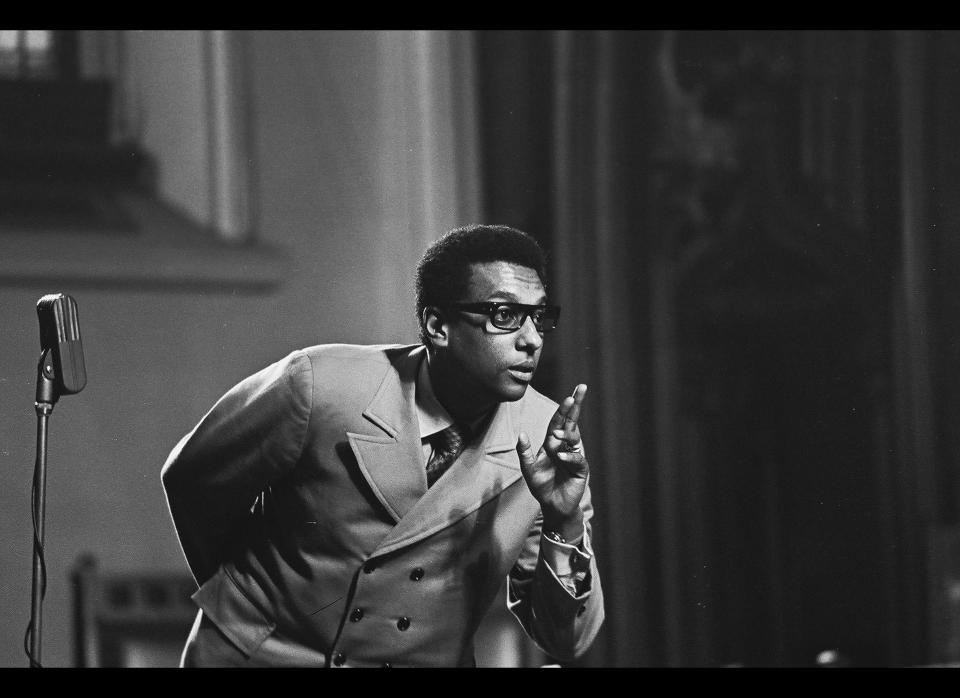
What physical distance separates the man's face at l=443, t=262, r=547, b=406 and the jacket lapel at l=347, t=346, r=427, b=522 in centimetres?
12

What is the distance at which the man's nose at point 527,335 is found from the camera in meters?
2.50

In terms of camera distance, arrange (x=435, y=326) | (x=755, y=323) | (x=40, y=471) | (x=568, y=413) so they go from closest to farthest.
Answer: (x=568, y=413)
(x=40, y=471)
(x=435, y=326)
(x=755, y=323)

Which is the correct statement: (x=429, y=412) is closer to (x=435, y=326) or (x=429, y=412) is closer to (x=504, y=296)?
(x=435, y=326)

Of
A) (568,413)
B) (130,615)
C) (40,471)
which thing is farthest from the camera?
(130,615)

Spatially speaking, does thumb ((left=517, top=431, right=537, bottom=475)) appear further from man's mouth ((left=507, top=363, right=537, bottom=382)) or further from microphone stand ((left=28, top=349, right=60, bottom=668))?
microphone stand ((left=28, top=349, right=60, bottom=668))

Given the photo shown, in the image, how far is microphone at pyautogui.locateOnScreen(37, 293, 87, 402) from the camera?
8.09ft

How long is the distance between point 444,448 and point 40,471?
0.77 meters

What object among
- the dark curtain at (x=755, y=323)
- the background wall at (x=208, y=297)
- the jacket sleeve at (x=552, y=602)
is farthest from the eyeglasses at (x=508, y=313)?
the dark curtain at (x=755, y=323)

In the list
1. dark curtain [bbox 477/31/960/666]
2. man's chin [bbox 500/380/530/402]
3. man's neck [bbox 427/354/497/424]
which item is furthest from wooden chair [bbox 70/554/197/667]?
dark curtain [bbox 477/31/960/666]

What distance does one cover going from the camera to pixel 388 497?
250 centimetres

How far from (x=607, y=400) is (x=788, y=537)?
0.66 metres

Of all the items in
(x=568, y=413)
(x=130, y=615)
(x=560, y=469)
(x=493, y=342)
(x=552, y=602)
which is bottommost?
(x=130, y=615)

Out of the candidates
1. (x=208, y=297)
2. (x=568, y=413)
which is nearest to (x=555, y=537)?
(x=568, y=413)

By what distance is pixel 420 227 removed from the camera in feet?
10.8
